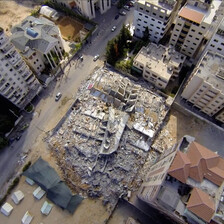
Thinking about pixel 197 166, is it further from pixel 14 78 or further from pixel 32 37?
pixel 32 37

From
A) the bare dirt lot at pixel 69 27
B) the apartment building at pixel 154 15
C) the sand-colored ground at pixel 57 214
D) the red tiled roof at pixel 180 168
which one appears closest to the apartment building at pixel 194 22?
the apartment building at pixel 154 15

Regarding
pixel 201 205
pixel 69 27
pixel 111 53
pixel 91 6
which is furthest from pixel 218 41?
pixel 69 27

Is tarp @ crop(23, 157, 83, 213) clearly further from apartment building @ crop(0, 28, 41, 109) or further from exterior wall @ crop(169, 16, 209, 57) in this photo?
exterior wall @ crop(169, 16, 209, 57)

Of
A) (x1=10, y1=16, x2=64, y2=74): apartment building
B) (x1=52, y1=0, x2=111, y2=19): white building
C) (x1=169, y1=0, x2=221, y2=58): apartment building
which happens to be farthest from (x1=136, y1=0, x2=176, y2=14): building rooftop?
(x1=10, y1=16, x2=64, y2=74): apartment building

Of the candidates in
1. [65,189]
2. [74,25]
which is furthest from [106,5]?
[65,189]

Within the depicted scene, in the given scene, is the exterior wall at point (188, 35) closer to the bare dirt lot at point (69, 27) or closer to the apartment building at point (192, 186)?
the bare dirt lot at point (69, 27)
